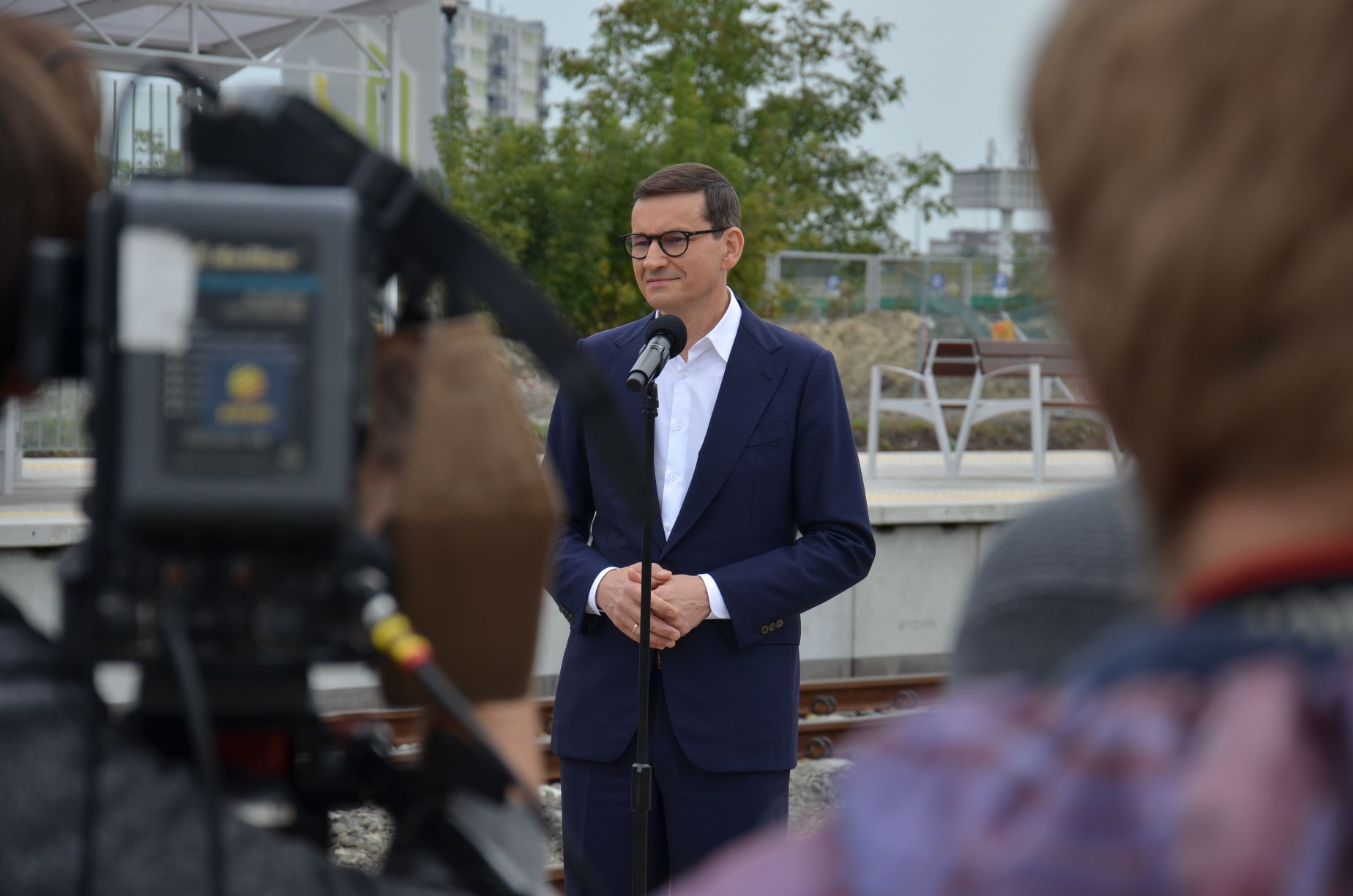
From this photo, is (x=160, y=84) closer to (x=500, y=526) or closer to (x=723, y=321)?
(x=723, y=321)

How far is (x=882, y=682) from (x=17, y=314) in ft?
25.6

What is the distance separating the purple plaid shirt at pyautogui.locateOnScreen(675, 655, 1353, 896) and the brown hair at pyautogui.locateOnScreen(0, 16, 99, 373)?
795 millimetres

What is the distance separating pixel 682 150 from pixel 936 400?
9.74 meters

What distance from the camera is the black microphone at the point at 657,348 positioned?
389 cm

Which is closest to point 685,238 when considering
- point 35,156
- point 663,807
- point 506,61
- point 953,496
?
point 663,807

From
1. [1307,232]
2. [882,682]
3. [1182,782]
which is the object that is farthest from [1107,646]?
[882,682]

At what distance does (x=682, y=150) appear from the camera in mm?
22094

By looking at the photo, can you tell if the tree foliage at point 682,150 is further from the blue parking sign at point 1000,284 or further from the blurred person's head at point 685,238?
the blurred person's head at point 685,238

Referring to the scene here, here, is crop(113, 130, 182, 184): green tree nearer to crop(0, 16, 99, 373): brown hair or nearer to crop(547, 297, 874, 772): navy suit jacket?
crop(547, 297, 874, 772): navy suit jacket

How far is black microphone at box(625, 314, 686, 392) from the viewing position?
389 cm

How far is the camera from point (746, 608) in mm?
4031

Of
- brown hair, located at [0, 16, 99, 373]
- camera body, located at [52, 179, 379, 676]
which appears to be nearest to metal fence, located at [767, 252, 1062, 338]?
brown hair, located at [0, 16, 99, 373]

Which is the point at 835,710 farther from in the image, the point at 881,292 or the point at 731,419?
the point at 881,292

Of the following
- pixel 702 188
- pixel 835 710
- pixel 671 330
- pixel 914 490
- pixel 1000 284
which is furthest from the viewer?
pixel 1000 284
